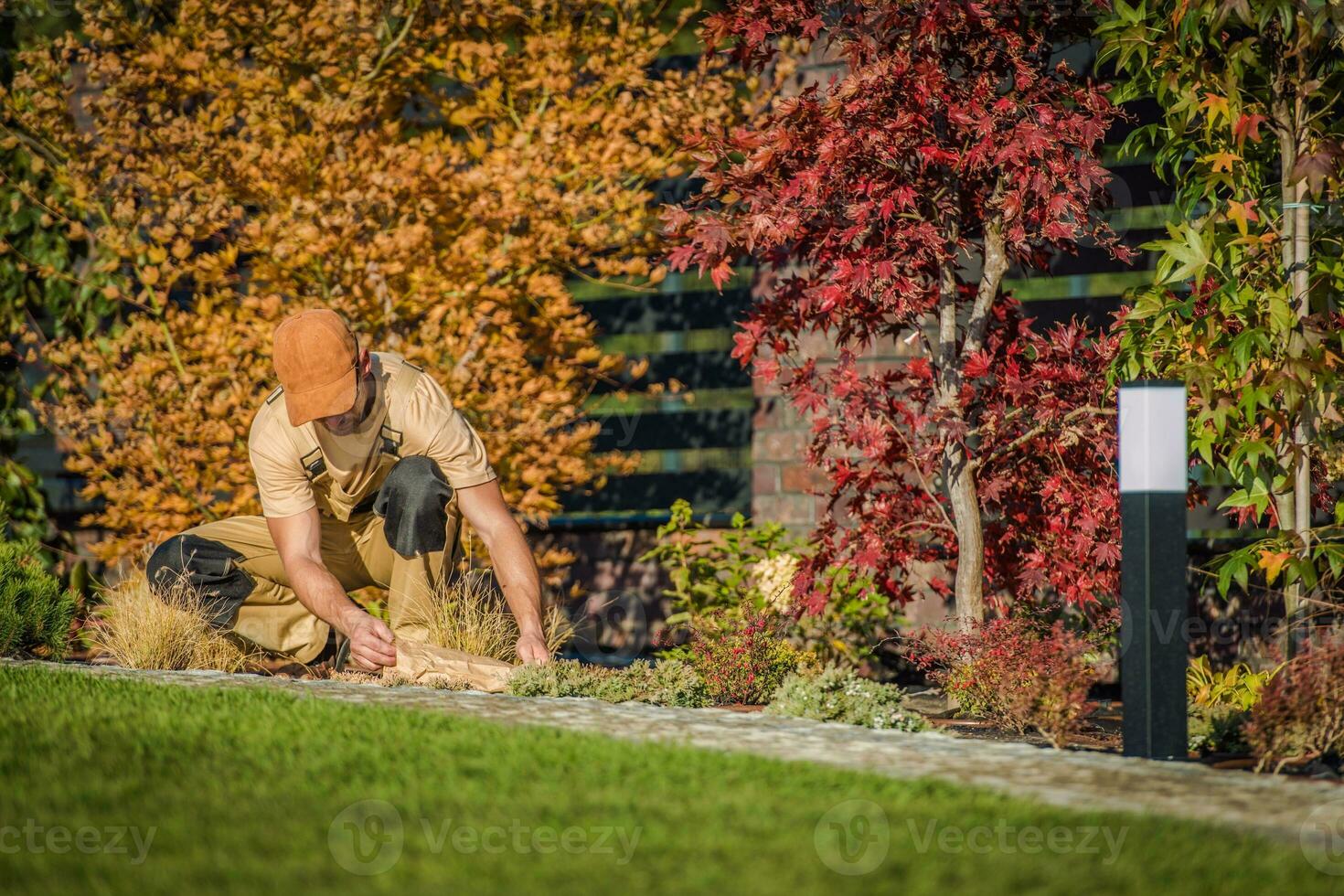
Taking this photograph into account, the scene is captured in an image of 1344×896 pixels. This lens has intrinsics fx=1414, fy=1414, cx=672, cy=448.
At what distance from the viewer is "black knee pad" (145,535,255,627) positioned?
661 cm

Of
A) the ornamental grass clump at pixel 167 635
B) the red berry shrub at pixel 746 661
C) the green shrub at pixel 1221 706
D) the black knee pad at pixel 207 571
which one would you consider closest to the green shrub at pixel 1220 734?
the green shrub at pixel 1221 706

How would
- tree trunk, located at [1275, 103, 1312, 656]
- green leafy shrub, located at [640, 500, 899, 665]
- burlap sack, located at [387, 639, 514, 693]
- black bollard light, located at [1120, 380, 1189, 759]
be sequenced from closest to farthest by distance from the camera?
black bollard light, located at [1120, 380, 1189, 759]
tree trunk, located at [1275, 103, 1312, 656]
burlap sack, located at [387, 639, 514, 693]
green leafy shrub, located at [640, 500, 899, 665]

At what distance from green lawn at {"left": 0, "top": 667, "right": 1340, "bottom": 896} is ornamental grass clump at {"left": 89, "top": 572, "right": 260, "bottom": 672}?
1.92 metres

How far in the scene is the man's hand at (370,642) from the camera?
18.3 feet

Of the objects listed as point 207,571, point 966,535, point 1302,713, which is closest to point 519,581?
point 207,571

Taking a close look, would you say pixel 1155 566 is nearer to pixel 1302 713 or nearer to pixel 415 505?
pixel 1302 713

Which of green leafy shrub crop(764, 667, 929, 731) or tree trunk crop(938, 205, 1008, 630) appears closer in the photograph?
green leafy shrub crop(764, 667, 929, 731)

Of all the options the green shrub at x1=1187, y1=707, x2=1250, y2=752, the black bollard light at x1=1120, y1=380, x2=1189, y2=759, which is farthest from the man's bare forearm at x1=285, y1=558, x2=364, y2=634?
the green shrub at x1=1187, y1=707, x2=1250, y2=752

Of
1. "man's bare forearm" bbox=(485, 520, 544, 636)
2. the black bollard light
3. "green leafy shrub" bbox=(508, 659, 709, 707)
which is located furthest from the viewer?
"man's bare forearm" bbox=(485, 520, 544, 636)

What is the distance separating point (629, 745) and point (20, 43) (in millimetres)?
7626

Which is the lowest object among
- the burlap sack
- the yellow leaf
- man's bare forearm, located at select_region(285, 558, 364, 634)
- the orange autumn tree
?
the burlap sack

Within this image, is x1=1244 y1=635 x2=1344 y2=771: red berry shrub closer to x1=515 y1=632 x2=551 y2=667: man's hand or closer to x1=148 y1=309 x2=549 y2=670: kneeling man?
x1=515 y1=632 x2=551 y2=667: man's hand

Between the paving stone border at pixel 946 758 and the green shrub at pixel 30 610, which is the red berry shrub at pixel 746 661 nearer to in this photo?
the paving stone border at pixel 946 758

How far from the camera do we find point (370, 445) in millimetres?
6438
